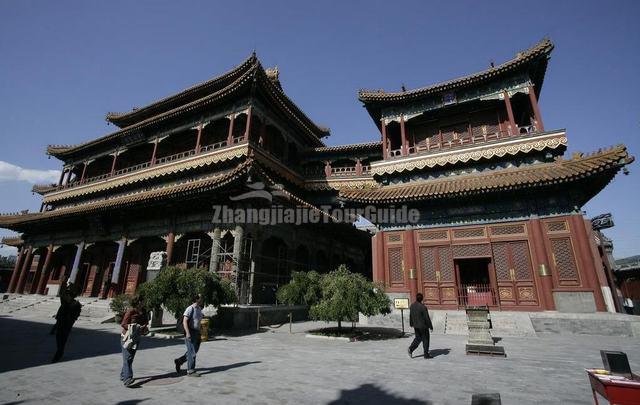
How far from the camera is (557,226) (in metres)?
12.4

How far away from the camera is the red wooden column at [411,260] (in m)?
13.9

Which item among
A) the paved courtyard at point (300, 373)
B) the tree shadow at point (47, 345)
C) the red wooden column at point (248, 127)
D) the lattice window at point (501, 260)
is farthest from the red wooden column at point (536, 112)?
the tree shadow at point (47, 345)

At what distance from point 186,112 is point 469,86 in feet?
56.8

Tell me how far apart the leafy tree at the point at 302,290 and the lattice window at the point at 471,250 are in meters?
6.20

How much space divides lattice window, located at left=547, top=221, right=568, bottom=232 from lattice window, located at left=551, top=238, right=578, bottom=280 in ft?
1.29

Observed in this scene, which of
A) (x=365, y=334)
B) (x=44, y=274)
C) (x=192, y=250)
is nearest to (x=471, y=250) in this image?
(x=365, y=334)

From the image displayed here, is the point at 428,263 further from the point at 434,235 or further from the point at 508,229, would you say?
the point at 508,229

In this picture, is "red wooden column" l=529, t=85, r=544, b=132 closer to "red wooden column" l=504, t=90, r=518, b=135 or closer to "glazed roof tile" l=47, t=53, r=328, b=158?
"red wooden column" l=504, t=90, r=518, b=135

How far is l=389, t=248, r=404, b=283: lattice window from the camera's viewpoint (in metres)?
14.3

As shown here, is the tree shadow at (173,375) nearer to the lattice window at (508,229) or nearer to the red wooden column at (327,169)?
the lattice window at (508,229)

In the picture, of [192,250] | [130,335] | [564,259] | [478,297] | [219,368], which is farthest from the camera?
[192,250]

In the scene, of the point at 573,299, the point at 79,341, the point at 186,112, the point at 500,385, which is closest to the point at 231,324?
the point at 79,341

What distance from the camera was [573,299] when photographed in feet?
37.9

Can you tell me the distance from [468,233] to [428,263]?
214cm
